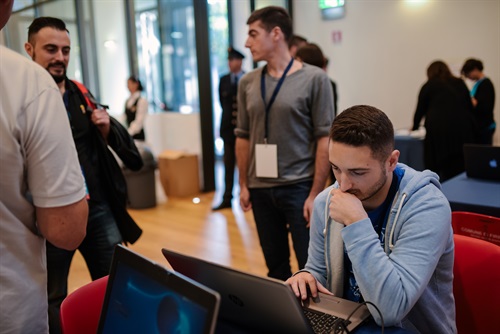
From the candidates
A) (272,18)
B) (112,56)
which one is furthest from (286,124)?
(112,56)

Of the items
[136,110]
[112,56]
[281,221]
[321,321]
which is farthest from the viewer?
[112,56]

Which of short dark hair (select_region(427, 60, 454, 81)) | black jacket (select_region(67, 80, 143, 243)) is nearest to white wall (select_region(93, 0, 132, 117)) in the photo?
short dark hair (select_region(427, 60, 454, 81))

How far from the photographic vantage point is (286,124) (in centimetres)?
220

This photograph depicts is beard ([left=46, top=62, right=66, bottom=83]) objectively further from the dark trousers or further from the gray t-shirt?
the dark trousers

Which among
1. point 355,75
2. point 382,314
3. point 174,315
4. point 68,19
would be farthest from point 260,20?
point 68,19

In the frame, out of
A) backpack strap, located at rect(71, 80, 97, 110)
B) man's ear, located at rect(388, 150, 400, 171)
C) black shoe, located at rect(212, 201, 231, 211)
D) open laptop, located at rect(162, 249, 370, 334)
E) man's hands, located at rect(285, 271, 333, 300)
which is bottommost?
black shoe, located at rect(212, 201, 231, 211)

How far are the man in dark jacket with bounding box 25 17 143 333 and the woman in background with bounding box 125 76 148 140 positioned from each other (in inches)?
133

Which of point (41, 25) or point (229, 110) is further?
point (229, 110)

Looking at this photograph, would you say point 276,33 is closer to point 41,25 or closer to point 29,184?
point 41,25

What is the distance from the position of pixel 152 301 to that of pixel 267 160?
4.77 feet

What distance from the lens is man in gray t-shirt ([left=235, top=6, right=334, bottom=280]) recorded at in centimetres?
217

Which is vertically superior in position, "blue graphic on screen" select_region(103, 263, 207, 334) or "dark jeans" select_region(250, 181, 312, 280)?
"blue graphic on screen" select_region(103, 263, 207, 334)

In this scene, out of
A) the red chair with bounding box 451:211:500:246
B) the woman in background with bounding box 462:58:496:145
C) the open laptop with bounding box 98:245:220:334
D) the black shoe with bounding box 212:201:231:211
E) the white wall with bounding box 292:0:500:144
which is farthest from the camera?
the black shoe with bounding box 212:201:231:211

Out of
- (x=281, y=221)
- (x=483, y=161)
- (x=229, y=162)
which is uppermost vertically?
(x=483, y=161)
